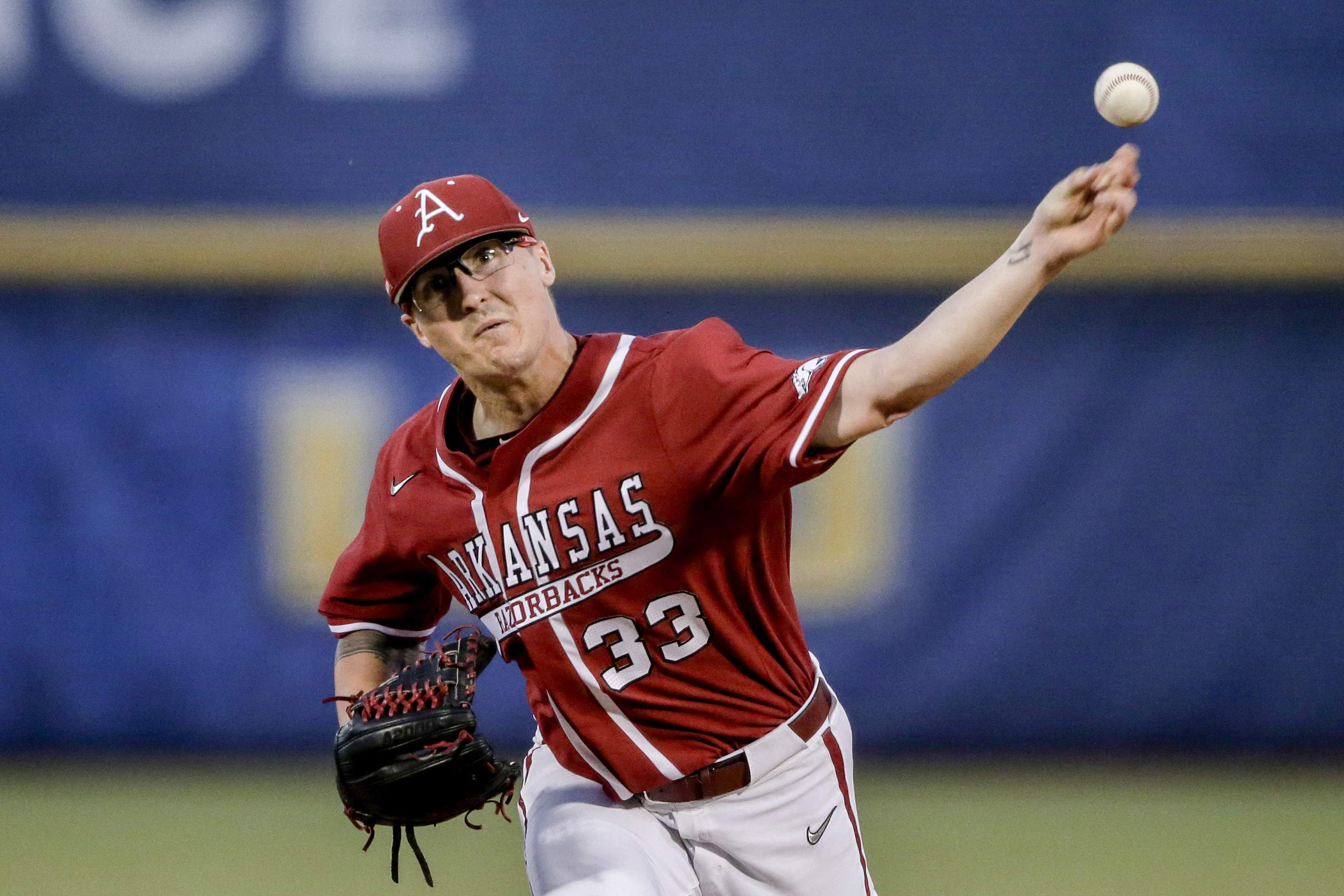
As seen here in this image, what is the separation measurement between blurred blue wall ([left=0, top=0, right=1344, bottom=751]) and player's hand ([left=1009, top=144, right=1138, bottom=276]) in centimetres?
394

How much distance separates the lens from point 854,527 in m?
6.10

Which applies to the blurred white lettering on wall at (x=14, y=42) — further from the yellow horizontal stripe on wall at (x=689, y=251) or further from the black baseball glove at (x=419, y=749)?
the black baseball glove at (x=419, y=749)

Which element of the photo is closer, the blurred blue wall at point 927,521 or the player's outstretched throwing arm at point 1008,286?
the player's outstretched throwing arm at point 1008,286

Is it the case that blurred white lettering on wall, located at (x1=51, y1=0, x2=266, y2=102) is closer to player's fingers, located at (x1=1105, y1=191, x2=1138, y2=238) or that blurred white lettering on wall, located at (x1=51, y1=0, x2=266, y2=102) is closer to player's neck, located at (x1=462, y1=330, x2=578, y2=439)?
player's neck, located at (x1=462, y1=330, x2=578, y2=439)

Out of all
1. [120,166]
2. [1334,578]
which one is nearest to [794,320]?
[1334,578]

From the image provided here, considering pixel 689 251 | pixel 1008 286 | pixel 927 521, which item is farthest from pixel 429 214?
pixel 927 521

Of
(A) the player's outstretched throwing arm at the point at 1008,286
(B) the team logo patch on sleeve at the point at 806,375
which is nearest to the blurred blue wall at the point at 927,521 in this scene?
(B) the team logo patch on sleeve at the point at 806,375

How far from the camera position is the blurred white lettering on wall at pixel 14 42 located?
6.04m

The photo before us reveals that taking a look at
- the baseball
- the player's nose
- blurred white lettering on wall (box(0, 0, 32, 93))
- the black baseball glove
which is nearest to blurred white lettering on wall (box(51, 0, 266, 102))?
blurred white lettering on wall (box(0, 0, 32, 93))

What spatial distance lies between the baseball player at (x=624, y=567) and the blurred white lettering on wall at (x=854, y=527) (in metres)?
3.04

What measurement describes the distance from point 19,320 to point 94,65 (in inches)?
44.8

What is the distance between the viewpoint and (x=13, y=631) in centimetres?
608

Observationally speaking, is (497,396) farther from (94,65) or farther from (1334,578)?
(1334,578)

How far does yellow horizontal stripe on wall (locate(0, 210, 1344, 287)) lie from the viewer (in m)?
5.96
